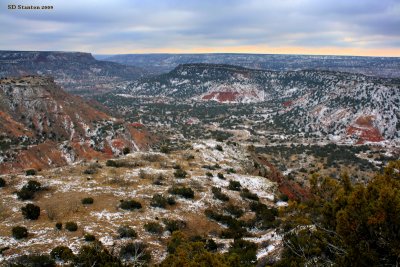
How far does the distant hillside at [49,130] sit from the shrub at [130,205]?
1900 inches

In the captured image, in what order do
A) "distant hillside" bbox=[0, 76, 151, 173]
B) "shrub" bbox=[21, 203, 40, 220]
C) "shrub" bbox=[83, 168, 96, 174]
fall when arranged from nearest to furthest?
"shrub" bbox=[21, 203, 40, 220]
"shrub" bbox=[83, 168, 96, 174]
"distant hillside" bbox=[0, 76, 151, 173]

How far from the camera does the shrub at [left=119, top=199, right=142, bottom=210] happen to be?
3244 centimetres

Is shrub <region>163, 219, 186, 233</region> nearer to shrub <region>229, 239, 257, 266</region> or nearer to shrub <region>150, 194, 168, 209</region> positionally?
shrub <region>150, 194, 168, 209</region>

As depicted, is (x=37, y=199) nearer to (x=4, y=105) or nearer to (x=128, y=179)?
(x=128, y=179)

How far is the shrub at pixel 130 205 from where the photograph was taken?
32.4 m

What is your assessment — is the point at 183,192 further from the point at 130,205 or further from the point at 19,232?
the point at 19,232

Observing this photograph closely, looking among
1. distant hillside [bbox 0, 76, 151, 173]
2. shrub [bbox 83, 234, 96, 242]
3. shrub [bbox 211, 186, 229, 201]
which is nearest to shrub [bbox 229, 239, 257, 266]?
shrub [bbox 83, 234, 96, 242]

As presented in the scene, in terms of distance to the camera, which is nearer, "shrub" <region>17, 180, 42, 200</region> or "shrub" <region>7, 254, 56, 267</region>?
"shrub" <region>7, 254, 56, 267</region>

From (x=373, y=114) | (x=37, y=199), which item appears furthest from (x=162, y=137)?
(x=37, y=199)

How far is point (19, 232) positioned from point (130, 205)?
9843 millimetres

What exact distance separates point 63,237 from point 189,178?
64.2 feet

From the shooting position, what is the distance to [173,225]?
29891 mm

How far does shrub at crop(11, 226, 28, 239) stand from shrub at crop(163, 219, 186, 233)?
10.6 meters

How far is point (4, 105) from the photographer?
3957 inches
